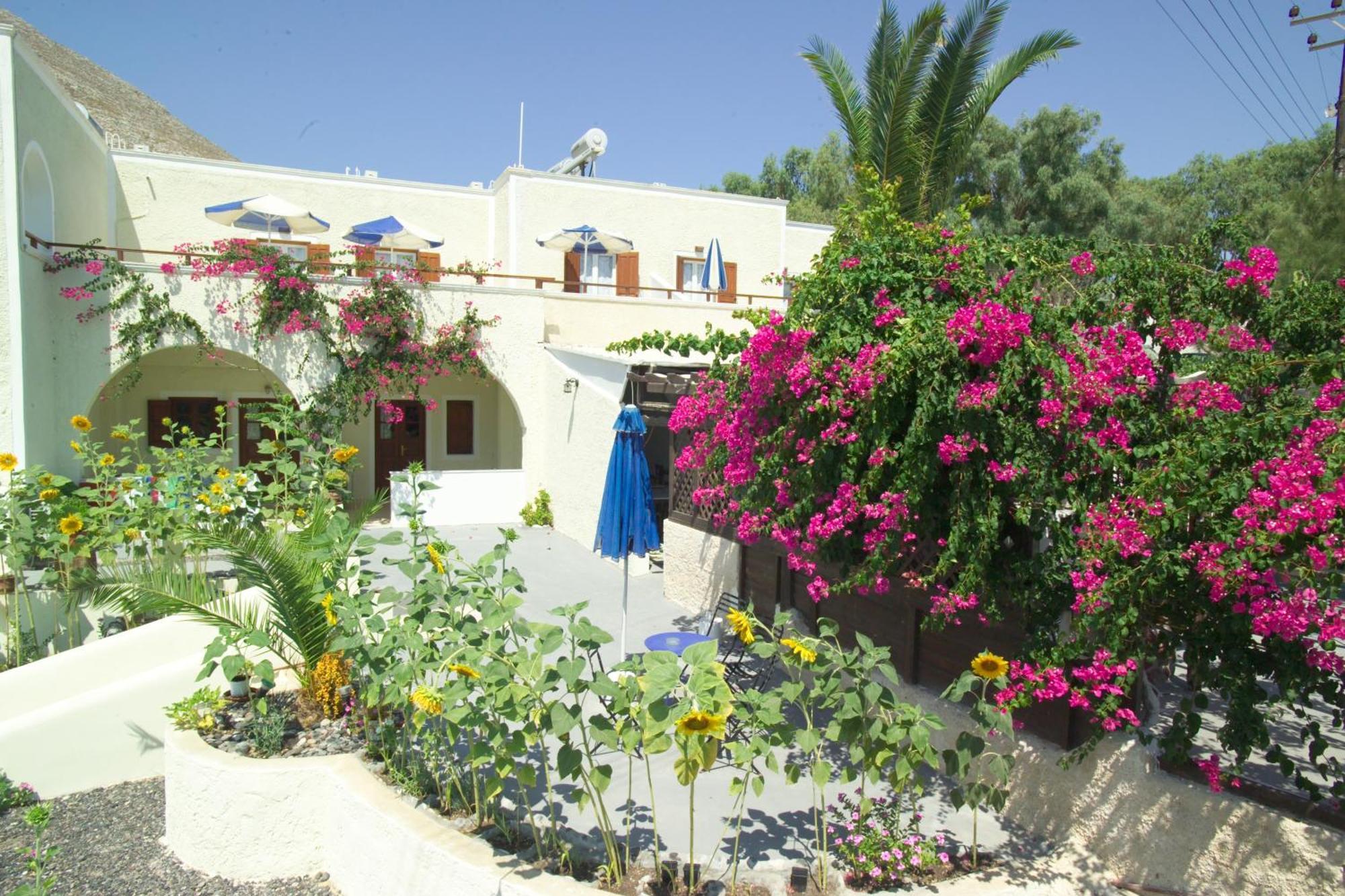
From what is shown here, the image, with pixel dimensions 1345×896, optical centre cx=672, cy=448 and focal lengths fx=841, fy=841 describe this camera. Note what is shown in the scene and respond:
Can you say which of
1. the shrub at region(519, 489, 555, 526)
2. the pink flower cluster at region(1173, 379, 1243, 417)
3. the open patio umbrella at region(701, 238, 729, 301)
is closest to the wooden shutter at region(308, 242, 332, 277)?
the shrub at region(519, 489, 555, 526)

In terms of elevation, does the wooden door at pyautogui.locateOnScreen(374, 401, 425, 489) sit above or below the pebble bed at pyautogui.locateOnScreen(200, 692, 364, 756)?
above

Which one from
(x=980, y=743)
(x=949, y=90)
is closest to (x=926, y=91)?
(x=949, y=90)

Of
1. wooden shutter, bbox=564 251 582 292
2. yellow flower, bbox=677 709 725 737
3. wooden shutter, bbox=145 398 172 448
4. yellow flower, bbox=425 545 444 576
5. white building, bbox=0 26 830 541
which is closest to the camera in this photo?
yellow flower, bbox=677 709 725 737

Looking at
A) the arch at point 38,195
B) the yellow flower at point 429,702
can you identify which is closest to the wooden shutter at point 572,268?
the arch at point 38,195

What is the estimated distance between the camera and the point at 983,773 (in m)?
5.72

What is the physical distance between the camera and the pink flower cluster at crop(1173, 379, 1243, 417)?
182 inches

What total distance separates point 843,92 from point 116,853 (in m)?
11.1

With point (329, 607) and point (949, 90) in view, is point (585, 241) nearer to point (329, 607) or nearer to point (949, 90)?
point (949, 90)

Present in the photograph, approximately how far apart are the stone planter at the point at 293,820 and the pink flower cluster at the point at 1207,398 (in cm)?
463

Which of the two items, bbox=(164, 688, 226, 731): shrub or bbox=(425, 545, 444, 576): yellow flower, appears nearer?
bbox=(425, 545, 444, 576): yellow flower

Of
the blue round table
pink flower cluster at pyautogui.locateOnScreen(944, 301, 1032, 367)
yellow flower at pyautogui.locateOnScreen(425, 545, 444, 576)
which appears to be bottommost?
the blue round table

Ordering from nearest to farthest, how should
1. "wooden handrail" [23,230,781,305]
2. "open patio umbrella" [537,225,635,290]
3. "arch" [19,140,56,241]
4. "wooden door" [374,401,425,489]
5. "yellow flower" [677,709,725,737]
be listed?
"yellow flower" [677,709,725,737]
"arch" [19,140,56,241]
"wooden handrail" [23,230,781,305]
"open patio umbrella" [537,225,635,290]
"wooden door" [374,401,425,489]

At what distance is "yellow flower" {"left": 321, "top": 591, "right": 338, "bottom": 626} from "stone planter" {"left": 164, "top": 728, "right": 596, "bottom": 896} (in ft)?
2.92

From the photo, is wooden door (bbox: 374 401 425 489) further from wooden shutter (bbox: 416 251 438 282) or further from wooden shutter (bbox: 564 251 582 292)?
wooden shutter (bbox: 564 251 582 292)
